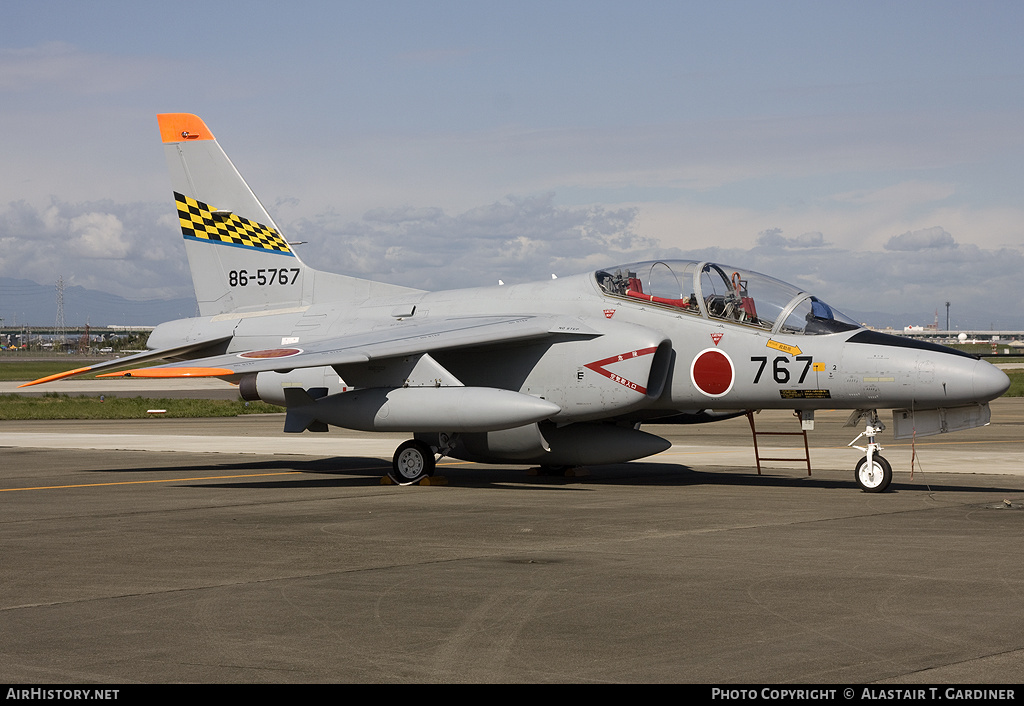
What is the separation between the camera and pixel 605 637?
616 cm

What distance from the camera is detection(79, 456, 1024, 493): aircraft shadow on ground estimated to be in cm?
1546

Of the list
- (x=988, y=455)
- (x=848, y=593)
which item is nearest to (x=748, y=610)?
(x=848, y=593)

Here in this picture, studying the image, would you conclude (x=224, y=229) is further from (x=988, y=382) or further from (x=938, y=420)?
(x=988, y=382)

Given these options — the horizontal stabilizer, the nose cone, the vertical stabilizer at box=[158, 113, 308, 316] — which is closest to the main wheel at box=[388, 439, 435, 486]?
the horizontal stabilizer

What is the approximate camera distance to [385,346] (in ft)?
49.6

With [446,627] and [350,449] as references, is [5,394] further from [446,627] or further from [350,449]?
[446,627]

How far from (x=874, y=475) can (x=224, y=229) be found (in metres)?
11.9

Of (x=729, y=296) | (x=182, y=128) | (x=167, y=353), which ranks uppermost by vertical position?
(x=182, y=128)

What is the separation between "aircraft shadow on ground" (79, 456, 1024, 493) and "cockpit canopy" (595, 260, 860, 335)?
7.97 feet

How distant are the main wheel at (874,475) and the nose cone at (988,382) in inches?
60.0

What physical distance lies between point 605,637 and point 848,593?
2198 mm

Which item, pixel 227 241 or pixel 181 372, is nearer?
pixel 181 372

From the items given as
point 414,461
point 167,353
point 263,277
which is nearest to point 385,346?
point 414,461

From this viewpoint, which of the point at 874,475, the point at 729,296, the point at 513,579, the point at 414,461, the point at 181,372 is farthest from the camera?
the point at 414,461
